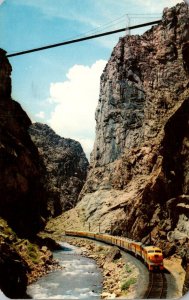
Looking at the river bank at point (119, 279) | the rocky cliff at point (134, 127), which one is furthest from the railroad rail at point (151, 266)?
the rocky cliff at point (134, 127)

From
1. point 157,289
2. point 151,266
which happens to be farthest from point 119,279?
point 157,289

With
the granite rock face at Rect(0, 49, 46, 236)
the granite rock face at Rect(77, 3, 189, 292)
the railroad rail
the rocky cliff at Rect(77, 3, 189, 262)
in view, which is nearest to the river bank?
the railroad rail

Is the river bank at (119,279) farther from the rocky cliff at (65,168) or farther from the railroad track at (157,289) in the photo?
the rocky cliff at (65,168)

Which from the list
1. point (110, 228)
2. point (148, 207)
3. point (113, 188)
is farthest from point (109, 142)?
point (148, 207)

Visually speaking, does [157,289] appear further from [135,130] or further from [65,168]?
[65,168]

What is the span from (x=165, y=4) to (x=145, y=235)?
44.2 feet

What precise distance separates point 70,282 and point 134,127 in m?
35.5

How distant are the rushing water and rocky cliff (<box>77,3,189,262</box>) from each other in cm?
432

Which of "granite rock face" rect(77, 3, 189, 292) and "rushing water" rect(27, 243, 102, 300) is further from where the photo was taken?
"granite rock face" rect(77, 3, 189, 292)

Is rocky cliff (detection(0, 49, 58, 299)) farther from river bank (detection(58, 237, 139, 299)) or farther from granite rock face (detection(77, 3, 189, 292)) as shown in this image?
granite rock face (detection(77, 3, 189, 292))

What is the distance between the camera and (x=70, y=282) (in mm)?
16609

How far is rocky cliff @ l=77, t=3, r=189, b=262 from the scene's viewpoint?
31.2 metres

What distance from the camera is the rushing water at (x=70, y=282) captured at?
1280 centimetres

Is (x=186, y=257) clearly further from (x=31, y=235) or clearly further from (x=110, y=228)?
(x=110, y=228)
